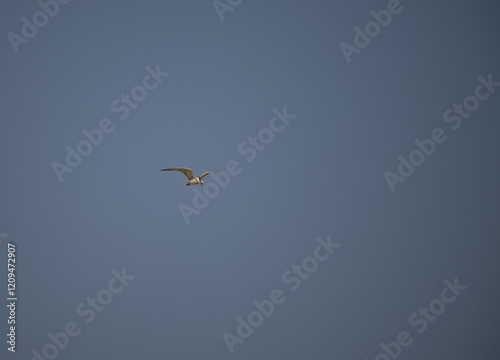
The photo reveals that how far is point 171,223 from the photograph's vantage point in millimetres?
46969

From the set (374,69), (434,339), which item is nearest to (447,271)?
(434,339)

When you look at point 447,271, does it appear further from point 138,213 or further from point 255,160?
point 255,160

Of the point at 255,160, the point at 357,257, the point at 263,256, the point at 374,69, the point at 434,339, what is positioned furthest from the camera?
the point at 255,160

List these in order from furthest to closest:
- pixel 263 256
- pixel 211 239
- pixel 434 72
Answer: pixel 434 72
pixel 211 239
pixel 263 256

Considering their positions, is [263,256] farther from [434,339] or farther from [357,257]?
[434,339]

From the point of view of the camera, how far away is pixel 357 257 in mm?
36812

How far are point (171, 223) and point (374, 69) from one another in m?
37.1

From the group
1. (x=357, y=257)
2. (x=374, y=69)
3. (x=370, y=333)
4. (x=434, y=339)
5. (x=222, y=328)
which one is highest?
(x=374, y=69)

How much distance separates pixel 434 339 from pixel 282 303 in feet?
31.1

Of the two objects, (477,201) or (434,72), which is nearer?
(477,201)

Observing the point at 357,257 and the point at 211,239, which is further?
the point at 211,239

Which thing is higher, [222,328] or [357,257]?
[222,328]

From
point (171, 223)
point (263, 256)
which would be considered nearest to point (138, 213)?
point (171, 223)

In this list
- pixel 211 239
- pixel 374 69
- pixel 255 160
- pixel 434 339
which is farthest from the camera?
pixel 255 160
